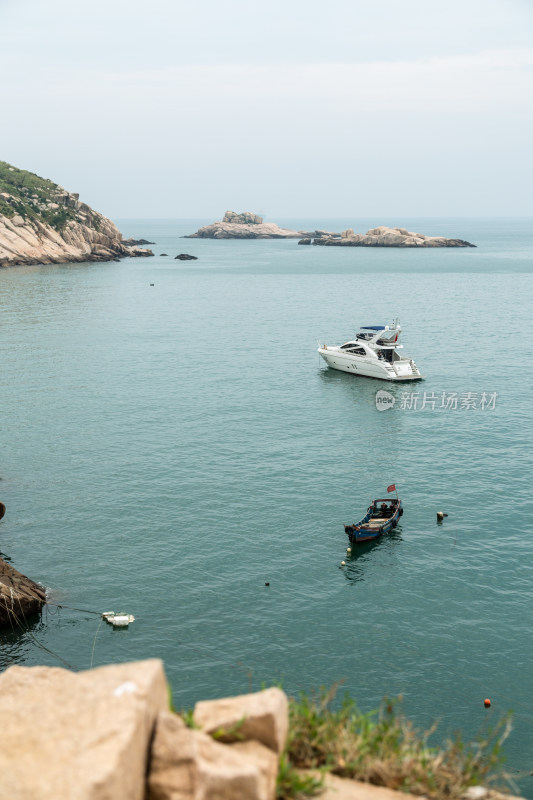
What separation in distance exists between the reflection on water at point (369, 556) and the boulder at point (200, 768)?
26.3 metres

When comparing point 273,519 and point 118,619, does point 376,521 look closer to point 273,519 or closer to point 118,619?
point 273,519

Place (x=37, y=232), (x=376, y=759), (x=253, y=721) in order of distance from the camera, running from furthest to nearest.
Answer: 1. (x=37, y=232)
2. (x=376, y=759)
3. (x=253, y=721)

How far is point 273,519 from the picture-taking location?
4100 cm

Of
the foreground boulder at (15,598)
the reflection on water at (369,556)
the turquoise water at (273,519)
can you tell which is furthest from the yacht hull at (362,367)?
the foreground boulder at (15,598)

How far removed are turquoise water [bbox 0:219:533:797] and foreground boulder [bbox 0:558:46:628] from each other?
3.09ft

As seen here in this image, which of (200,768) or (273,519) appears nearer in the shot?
(200,768)

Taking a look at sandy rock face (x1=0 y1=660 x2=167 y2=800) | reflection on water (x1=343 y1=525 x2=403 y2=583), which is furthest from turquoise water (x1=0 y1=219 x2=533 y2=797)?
sandy rock face (x1=0 y1=660 x2=167 y2=800)

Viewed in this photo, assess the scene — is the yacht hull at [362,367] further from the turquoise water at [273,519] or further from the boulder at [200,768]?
the boulder at [200,768]

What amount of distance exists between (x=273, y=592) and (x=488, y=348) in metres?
65.0

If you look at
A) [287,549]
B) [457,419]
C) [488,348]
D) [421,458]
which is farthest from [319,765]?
[488,348]

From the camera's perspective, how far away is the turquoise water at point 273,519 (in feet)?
94.9

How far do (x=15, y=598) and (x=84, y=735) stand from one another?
81.0 feet

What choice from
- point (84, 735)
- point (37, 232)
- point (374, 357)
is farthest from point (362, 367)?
point (37, 232)

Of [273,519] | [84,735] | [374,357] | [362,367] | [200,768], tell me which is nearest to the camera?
[84,735]
